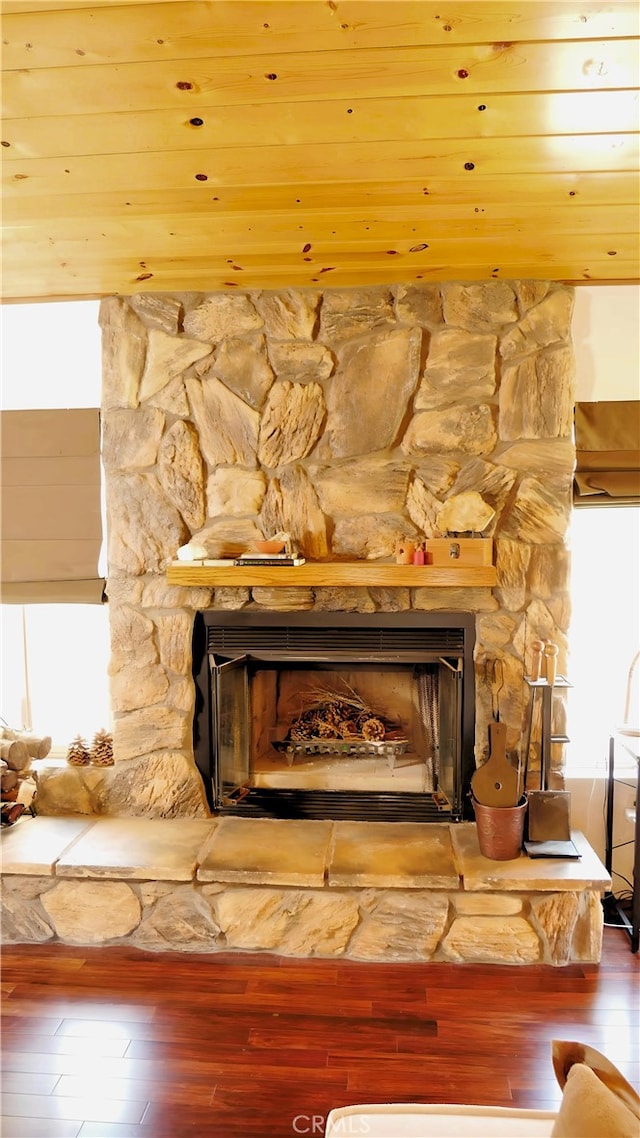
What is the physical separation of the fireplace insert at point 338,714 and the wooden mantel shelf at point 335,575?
0.64 ft

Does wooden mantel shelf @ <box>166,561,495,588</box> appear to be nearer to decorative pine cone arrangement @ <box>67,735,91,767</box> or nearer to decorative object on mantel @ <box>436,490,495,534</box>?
decorative object on mantel @ <box>436,490,495,534</box>

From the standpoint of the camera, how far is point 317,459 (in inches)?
115

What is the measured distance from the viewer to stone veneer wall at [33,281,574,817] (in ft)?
9.22

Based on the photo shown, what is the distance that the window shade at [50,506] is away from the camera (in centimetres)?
315

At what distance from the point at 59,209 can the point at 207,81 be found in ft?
2.58

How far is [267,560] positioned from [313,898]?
1.17 meters

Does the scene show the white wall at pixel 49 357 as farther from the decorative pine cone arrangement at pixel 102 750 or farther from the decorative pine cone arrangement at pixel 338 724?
the decorative pine cone arrangement at pixel 338 724

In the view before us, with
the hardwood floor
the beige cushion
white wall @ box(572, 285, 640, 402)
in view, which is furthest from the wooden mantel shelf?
the beige cushion

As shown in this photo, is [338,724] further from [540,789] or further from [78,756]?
[78,756]

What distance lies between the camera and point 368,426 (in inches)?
113

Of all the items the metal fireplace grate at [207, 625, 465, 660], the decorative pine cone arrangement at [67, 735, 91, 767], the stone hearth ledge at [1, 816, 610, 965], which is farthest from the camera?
the decorative pine cone arrangement at [67, 735, 91, 767]

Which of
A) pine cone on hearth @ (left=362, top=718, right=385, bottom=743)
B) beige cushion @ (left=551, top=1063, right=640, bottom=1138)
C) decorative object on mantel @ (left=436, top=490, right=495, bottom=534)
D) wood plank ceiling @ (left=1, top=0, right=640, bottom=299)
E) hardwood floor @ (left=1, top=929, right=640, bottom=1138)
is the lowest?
hardwood floor @ (left=1, top=929, right=640, bottom=1138)

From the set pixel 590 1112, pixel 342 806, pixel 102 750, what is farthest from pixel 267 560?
pixel 590 1112

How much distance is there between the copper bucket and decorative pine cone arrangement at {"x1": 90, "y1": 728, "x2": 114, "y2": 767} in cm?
151
